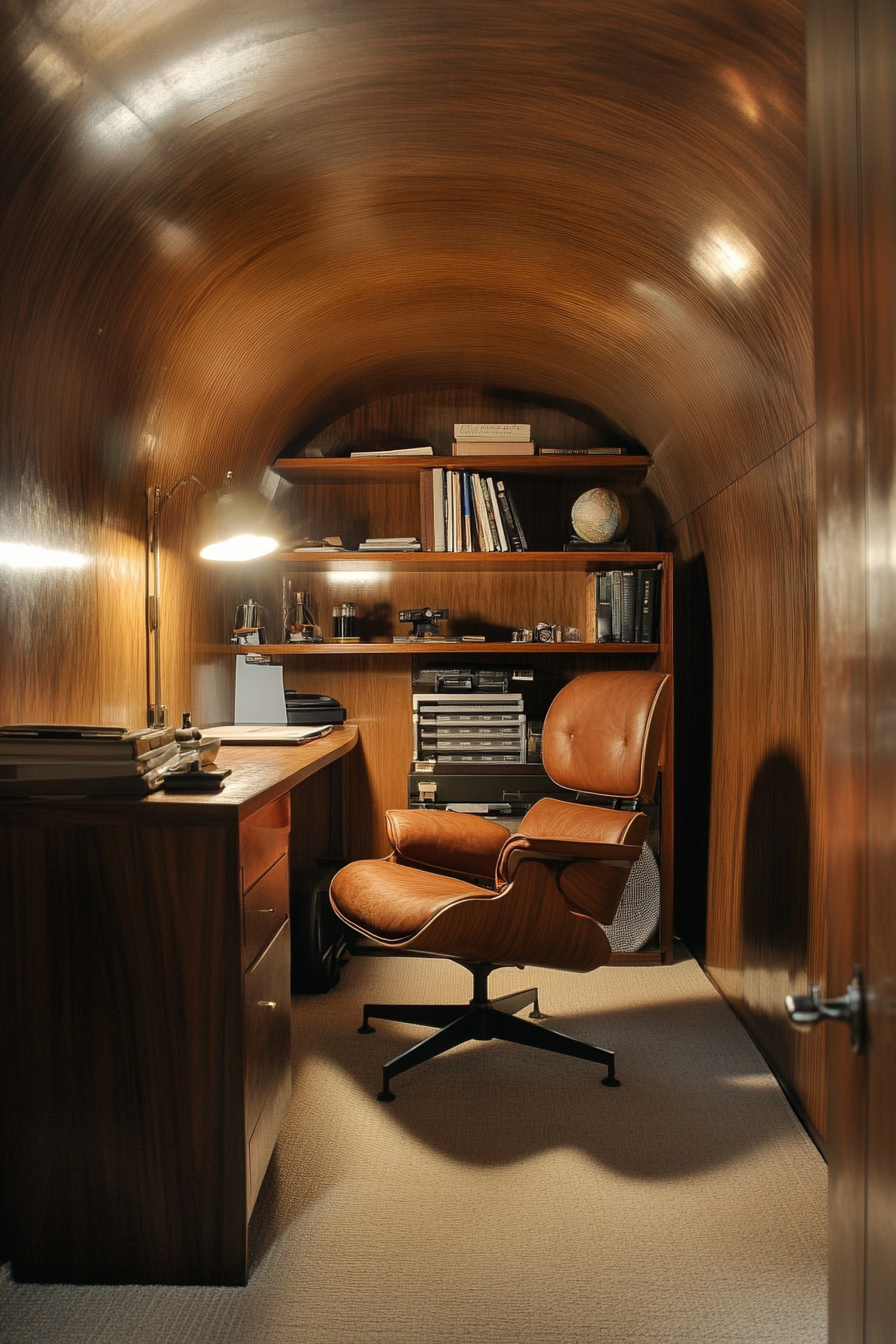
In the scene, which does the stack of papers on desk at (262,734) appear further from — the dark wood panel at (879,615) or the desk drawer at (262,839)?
the dark wood panel at (879,615)

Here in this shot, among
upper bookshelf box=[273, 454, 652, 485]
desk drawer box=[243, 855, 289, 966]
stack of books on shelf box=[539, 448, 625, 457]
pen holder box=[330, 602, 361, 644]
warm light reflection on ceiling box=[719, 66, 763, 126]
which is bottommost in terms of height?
desk drawer box=[243, 855, 289, 966]

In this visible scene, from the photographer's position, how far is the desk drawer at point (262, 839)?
181 centimetres

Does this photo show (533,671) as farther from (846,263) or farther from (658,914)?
(846,263)

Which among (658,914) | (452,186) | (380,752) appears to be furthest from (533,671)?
(452,186)

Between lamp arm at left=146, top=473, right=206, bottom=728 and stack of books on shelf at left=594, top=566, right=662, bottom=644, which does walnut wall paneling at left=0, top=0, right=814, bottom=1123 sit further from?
stack of books on shelf at left=594, top=566, right=662, bottom=644

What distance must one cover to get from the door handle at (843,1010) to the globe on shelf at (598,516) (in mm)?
3085

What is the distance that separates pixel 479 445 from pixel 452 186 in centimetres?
143

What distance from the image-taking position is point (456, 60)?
187 centimetres

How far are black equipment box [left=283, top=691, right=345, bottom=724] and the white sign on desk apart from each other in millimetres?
239

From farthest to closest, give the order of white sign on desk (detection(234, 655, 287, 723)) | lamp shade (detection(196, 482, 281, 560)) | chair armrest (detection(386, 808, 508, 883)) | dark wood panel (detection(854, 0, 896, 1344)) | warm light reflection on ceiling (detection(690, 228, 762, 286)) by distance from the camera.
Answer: white sign on desk (detection(234, 655, 287, 723))
chair armrest (detection(386, 808, 508, 883))
lamp shade (detection(196, 482, 281, 560))
warm light reflection on ceiling (detection(690, 228, 762, 286))
dark wood panel (detection(854, 0, 896, 1344))

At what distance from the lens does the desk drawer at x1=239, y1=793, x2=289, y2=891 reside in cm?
181

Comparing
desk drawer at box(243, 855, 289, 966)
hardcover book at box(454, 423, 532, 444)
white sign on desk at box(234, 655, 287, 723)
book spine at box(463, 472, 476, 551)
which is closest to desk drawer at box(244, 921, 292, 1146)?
desk drawer at box(243, 855, 289, 966)

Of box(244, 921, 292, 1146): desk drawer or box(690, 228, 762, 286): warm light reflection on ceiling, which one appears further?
box(690, 228, 762, 286): warm light reflection on ceiling

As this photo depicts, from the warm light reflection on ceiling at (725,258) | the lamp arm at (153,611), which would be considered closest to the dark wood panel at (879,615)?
the warm light reflection on ceiling at (725,258)
